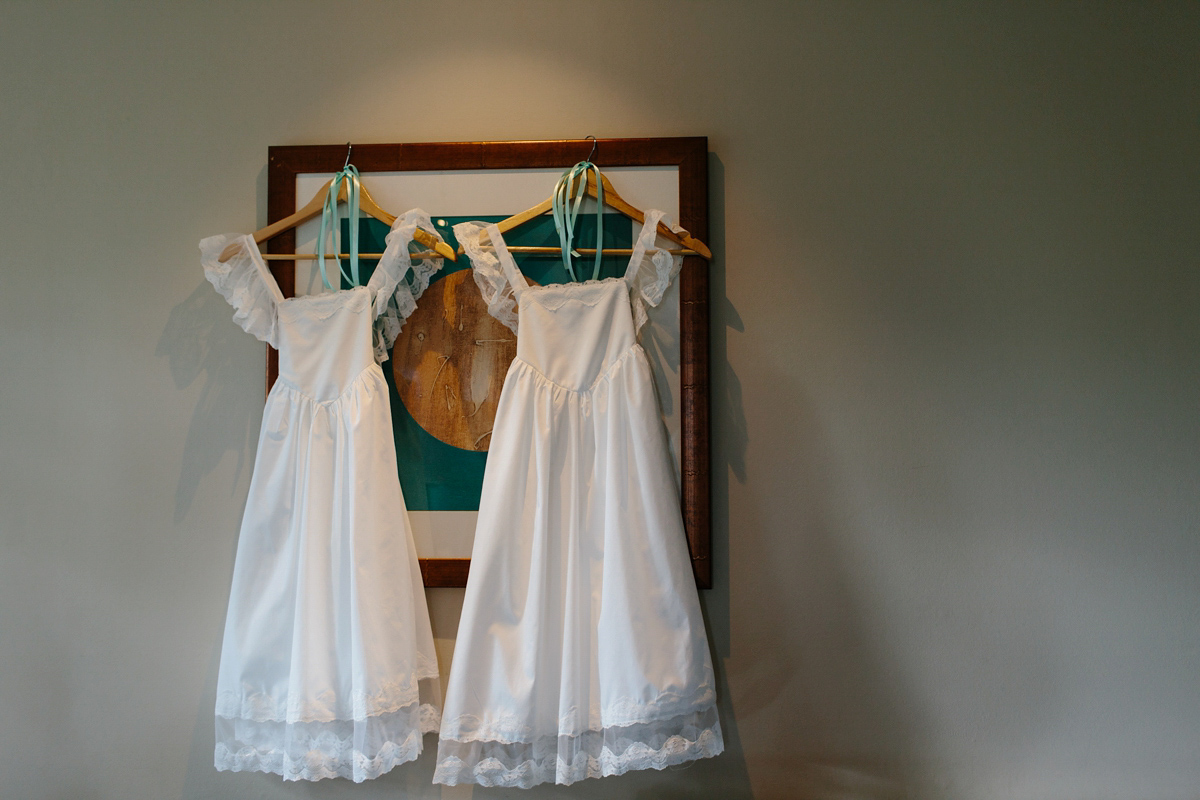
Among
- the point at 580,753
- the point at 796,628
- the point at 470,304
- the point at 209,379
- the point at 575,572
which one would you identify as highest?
the point at 470,304

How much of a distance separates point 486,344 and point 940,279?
852 millimetres

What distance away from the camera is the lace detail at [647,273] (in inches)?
45.8

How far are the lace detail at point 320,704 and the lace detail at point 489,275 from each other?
0.64 metres

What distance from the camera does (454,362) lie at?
4.05 feet

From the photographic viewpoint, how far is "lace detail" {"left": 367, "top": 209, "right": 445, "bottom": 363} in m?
1.15

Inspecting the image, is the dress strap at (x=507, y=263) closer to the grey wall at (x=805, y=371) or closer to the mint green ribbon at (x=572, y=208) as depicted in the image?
the mint green ribbon at (x=572, y=208)

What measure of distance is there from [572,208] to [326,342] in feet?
1.63

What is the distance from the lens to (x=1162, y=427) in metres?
1.23

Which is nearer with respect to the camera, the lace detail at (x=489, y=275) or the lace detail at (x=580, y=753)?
the lace detail at (x=580, y=753)

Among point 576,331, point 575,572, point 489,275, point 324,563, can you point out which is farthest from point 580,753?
point 489,275

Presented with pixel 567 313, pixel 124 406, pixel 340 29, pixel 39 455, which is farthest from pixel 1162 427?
pixel 39 455

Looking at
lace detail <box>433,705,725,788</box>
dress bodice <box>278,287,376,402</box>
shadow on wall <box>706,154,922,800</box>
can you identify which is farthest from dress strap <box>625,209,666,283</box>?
lace detail <box>433,705,725,788</box>

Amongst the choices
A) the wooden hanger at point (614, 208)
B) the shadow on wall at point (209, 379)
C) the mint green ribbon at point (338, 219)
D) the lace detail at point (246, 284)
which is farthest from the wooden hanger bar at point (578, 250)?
the shadow on wall at point (209, 379)

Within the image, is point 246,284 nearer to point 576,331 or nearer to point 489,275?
point 489,275
